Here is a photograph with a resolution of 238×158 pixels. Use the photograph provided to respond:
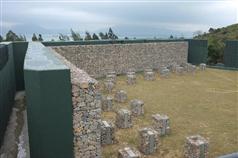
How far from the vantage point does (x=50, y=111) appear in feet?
19.3

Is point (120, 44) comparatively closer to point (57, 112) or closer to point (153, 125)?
point (153, 125)

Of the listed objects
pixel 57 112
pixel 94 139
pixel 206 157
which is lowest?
pixel 206 157

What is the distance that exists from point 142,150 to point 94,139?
10.0ft

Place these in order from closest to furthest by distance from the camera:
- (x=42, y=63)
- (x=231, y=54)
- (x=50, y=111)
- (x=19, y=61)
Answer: (x=50, y=111) < (x=42, y=63) < (x=19, y=61) < (x=231, y=54)

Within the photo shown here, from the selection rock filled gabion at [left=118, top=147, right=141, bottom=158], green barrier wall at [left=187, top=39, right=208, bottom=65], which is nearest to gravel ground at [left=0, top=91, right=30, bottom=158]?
rock filled gabion at [left=118, top=147, right=141, bottom=158]

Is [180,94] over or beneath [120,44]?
beneath

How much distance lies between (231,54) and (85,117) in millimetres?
23290

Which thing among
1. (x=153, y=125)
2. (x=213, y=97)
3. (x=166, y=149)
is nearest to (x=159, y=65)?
(x=213, y=97)

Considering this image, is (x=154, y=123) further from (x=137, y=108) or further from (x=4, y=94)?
(x=4, y=94)

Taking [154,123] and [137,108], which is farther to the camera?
[137,108]

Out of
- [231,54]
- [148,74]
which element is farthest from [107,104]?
[231,54]

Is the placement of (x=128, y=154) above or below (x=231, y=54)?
below

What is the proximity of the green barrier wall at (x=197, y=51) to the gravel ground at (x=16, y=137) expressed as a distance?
58.7ft

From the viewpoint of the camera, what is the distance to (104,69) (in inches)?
853
